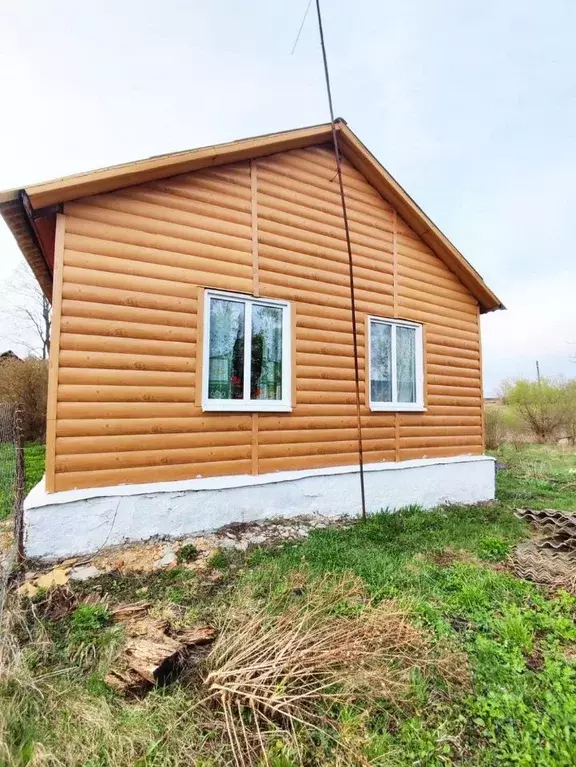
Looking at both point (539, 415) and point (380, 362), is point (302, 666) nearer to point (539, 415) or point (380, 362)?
point (380, 362)

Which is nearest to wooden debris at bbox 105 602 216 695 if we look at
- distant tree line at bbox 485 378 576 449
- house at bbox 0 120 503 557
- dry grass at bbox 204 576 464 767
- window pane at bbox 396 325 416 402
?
dry grass at bbox 204 576 464 767

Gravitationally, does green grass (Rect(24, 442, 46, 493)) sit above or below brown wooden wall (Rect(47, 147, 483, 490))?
below

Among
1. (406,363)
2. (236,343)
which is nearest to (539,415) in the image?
(406,363)

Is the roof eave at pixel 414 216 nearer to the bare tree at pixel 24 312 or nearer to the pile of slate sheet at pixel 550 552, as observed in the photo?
the pile of slate sheet at pixel 550 552

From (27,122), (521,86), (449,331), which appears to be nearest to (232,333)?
(449,331)

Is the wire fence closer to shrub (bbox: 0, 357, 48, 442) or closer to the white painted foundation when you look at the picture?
the white painted foundation

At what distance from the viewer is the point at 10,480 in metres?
7.82

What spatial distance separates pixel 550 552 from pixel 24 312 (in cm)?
3028

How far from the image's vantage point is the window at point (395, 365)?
267 inches

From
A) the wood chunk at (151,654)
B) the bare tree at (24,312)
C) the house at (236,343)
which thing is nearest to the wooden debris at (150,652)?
the wood chunk at (151,654)

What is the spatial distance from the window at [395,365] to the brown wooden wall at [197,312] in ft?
0.63

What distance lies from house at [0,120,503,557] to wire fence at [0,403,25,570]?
277mm

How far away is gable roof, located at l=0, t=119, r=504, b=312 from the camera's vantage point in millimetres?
4230

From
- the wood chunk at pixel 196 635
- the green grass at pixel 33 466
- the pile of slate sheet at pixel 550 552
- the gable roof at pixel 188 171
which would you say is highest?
the gable roof at pixel 188 171
